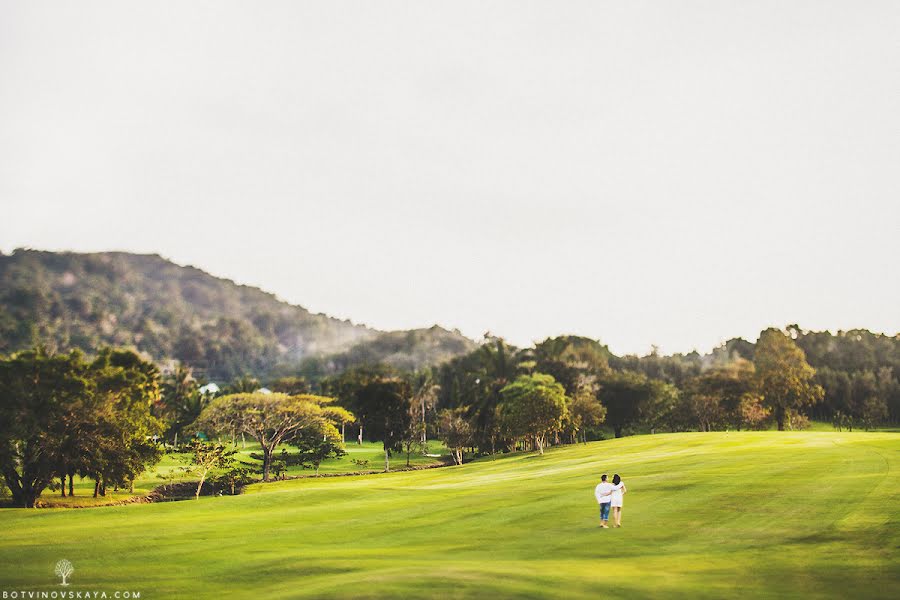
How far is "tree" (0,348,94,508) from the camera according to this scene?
41438 millimetres

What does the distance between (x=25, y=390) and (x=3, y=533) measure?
902 inches

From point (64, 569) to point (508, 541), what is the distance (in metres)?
13.4

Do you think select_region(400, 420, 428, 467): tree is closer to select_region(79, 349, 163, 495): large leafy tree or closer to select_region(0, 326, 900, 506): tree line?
select_region(0, 326, 900, 506): tree line

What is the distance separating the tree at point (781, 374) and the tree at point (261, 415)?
7062cm

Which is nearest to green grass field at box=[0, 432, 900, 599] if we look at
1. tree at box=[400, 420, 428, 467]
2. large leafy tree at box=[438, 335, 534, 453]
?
tree at box=[400, 420, 428, 467]

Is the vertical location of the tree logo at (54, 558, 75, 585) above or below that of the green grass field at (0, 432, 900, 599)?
above

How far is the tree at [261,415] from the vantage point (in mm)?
66438

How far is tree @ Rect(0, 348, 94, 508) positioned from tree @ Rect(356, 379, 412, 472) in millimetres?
39803

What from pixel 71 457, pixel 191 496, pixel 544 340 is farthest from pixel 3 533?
pixel 544 340

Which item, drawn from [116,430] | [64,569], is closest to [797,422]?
[116,430]

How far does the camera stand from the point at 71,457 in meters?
44.2

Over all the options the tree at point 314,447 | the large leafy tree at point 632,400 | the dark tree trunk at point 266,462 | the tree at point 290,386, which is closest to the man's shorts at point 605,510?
the dark tree trunk at point 266,462

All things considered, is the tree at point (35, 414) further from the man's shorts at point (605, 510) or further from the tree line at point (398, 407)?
the man's shorts at point (605, 510)

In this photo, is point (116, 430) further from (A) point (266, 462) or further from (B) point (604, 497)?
(B) point (604, 497)
